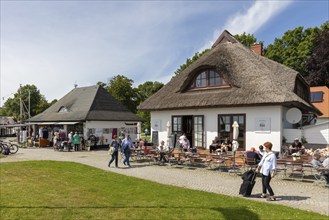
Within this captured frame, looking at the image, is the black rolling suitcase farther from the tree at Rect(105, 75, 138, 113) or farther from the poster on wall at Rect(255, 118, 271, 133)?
the tree at Rect(105, 75, 138, 113)

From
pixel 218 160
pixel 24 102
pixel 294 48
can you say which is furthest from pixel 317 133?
pixel 24 102

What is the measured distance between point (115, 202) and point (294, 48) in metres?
40.5

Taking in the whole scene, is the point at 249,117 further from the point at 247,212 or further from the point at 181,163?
the point at 247,212

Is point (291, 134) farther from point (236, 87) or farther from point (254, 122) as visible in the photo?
point (236, 87)

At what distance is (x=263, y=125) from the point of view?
15.8m

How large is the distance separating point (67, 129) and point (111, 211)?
22430 millimetres

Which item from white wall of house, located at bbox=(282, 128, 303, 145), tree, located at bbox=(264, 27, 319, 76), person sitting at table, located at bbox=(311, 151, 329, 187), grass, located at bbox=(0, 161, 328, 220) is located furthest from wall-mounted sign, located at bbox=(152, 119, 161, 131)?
tree, located at bbox=(264, 27, 319, 76)

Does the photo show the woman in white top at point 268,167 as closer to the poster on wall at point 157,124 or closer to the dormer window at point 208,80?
the dormer window at point 208,80

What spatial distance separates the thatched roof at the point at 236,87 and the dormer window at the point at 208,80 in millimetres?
309

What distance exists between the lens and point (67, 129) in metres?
28.1

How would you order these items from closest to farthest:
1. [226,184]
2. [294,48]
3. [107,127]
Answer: [226,184], [107,127], [294,48]

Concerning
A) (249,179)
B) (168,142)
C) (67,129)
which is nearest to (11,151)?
(67,129)

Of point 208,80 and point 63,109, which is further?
point 63,109

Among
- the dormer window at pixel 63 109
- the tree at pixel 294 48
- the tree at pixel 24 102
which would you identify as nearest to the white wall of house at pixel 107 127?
the dormer window at pixel 63 109
